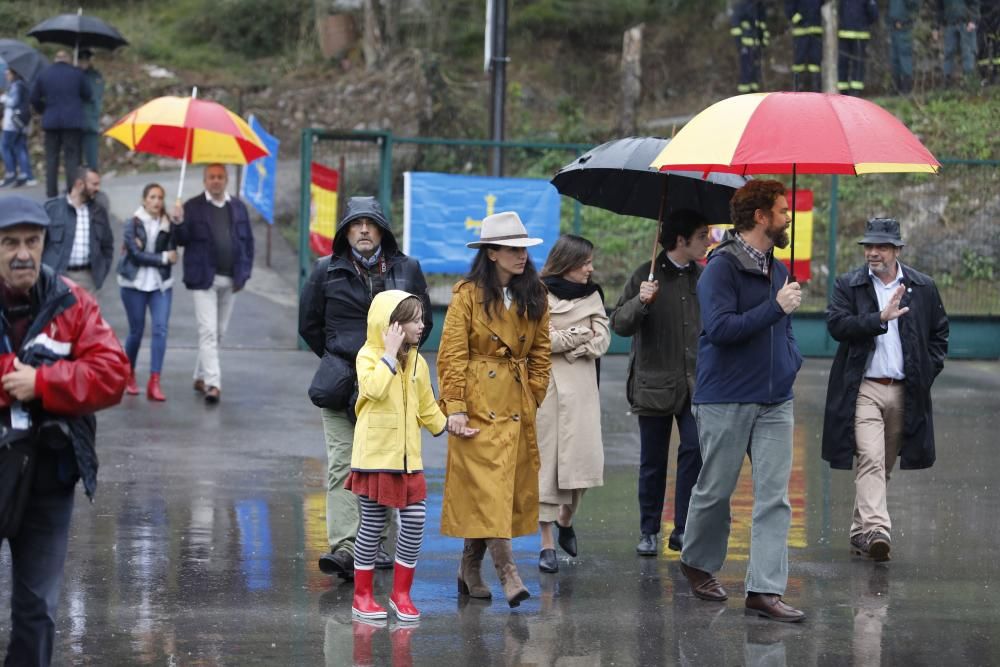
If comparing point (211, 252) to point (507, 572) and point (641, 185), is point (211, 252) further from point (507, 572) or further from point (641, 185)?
point (507, 572)

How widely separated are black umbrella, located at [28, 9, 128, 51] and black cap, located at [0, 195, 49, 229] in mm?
12400

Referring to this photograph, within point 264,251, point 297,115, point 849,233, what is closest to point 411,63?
point 297,115

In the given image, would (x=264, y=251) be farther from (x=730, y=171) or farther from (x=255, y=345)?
(x=730, y=171)

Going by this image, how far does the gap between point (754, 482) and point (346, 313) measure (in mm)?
2106

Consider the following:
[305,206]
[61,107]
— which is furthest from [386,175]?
[61,107]

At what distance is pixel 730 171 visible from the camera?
7258 millimetres

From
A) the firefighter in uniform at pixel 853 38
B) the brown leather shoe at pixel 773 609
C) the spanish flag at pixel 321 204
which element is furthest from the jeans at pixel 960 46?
the brown leather shoe at pixel 773 609

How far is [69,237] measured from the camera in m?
11.9

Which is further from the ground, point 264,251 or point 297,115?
point 297,115

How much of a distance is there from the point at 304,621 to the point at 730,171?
112 inches

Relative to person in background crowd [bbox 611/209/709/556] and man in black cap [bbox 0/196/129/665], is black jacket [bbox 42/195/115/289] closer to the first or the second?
person in background crowd [bbox 611/209/709/556]

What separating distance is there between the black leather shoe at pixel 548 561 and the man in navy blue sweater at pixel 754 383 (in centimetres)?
96

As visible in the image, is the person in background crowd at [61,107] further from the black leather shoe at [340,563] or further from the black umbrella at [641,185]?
the black leather shoe at [340,563]

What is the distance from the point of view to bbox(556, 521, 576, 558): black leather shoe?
25.6 feet
